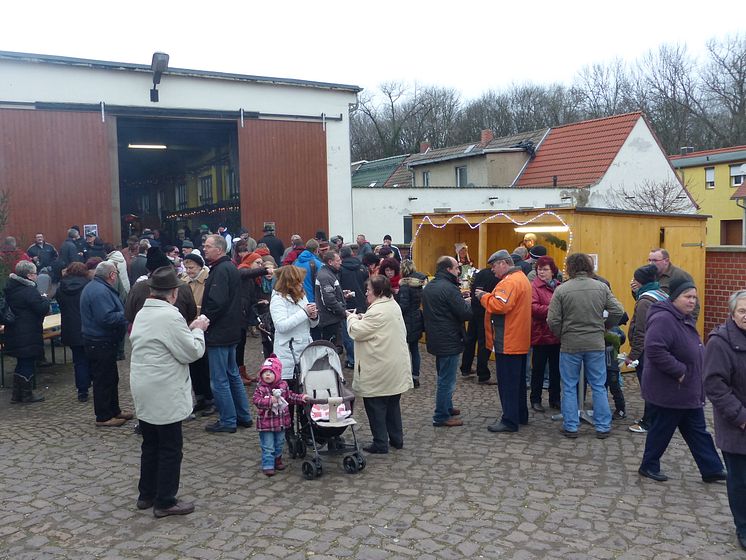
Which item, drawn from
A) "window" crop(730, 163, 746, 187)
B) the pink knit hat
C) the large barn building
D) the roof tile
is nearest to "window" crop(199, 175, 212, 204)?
the large barn building

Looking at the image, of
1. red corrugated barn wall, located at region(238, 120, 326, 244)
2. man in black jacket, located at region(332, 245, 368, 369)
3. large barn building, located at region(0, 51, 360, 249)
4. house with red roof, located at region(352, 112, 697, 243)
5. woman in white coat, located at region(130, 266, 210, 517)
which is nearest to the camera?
woman in white coat, located at region(130, 266, 210, 517)

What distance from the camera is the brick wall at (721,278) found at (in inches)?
416

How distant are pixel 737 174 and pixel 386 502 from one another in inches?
1421

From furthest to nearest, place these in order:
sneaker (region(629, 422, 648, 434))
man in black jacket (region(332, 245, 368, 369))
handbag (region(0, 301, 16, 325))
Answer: man in black jacket (region(332, 245, 368, 369))
handbag (region(0, 301, 16, 325))
sneaker (region(629, 422, 648, 434))

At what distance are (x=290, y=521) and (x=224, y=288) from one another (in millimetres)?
2755

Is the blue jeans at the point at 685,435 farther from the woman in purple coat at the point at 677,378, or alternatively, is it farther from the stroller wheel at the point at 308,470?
the stroller wheel at the point at 308,470

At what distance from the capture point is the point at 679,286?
5398 millimetres

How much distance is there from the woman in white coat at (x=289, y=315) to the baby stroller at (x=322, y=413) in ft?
1.18

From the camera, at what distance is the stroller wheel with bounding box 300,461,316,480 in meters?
5.75

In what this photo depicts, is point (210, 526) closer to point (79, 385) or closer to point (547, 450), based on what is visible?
point (547, 450)

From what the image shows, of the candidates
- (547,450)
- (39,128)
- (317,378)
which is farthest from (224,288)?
(39,128)

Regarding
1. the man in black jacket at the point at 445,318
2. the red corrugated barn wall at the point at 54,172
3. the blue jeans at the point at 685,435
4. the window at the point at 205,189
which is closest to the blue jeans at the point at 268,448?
the man in black jacket at the point at 445,318

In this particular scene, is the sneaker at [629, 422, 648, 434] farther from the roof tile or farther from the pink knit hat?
the roof tile

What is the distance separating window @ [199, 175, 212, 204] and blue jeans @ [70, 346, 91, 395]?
15.1 meters
